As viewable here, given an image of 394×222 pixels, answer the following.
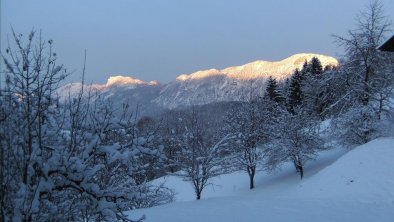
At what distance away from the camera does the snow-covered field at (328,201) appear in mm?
11562

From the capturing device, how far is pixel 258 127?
31.7 metres

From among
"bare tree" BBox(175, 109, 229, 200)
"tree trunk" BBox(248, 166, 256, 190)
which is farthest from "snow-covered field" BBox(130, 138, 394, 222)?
"tree trunk" BBox(248, 166, 256, 190)

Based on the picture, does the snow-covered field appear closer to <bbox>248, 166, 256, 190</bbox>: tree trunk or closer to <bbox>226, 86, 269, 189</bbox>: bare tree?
<bbox>248, 166, 256, 190</bbox>: tree trunk

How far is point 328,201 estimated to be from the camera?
48.2 ft

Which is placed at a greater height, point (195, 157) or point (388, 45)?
point (388, 45)

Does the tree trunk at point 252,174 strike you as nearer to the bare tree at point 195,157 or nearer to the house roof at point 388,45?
the bare tree at point 195,157

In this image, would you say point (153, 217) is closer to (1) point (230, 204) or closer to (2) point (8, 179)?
(1) point (230, 204)

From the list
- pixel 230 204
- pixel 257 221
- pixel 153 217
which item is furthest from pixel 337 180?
pixel 153 217

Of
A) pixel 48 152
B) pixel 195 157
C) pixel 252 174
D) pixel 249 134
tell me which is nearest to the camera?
pixel 48 152

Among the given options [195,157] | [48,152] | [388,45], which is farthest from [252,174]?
[48,152]

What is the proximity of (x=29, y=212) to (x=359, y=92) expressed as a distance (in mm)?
24996

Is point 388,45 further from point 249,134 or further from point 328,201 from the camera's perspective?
point 249,134

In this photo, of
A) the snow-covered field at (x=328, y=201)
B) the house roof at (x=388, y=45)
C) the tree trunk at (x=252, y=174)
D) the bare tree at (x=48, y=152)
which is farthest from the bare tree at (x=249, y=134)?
the bare tree at (x=48, y=152)

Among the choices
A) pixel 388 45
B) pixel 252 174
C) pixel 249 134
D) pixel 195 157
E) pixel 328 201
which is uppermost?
pixel 388 45
